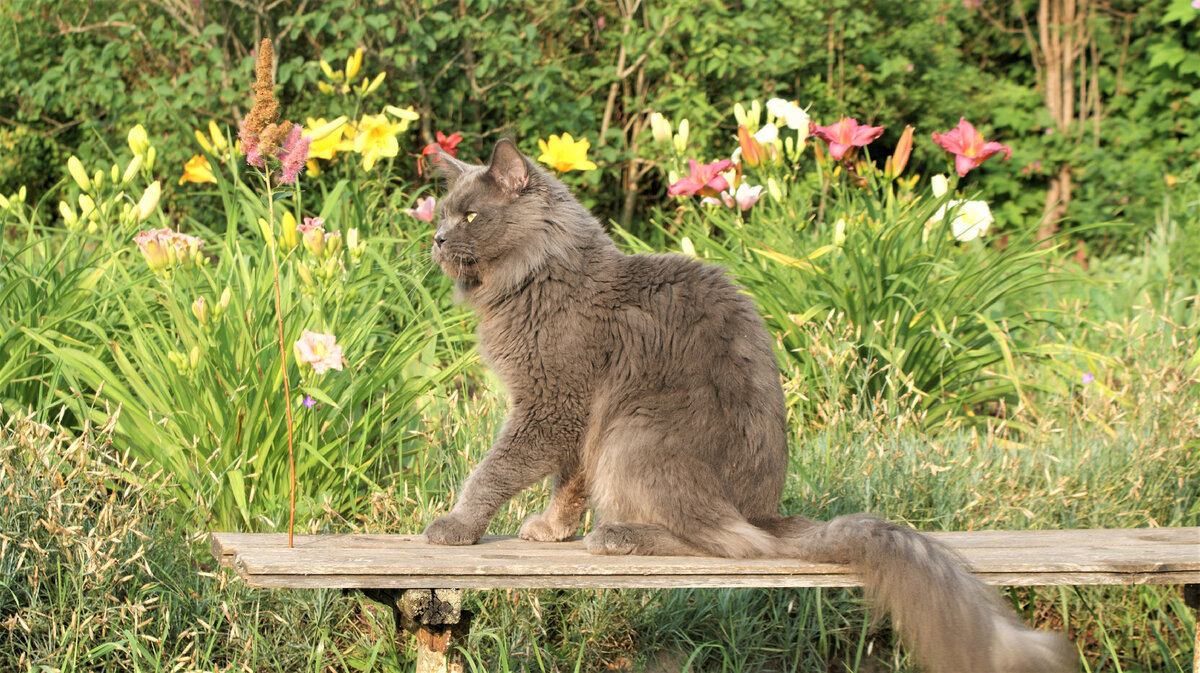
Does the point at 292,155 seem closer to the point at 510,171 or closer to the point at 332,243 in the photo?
the point at 510,171

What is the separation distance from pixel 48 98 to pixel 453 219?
4.40 m

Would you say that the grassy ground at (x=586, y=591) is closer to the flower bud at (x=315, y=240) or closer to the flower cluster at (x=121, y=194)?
the flower bud at (x=315, y=240)

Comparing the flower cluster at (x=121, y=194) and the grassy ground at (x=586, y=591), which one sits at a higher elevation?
the flower cluster at (x=121, y=194)

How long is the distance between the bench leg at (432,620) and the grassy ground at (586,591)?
0.38 meters

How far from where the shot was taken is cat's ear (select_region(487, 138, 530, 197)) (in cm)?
286

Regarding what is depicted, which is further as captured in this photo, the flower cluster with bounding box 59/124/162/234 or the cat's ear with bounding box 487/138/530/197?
the flower cluster with bounding box 59/124/162/234

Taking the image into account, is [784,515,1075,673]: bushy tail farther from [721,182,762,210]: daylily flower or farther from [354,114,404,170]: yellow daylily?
[354,114,404,170]: yellow daylily

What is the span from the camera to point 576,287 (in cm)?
282

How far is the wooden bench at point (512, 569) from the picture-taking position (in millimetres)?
2246

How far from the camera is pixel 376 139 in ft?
14.2

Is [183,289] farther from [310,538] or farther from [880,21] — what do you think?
[880,21]

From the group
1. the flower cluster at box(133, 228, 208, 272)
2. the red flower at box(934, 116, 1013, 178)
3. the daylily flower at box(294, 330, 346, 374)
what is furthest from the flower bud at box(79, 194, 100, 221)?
the red flower at box(934, 116, 1013, 178)

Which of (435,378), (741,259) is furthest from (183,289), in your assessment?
(741,259)

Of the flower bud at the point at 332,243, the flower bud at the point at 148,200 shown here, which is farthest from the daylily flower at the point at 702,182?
the flower bud at the point at 148,200
